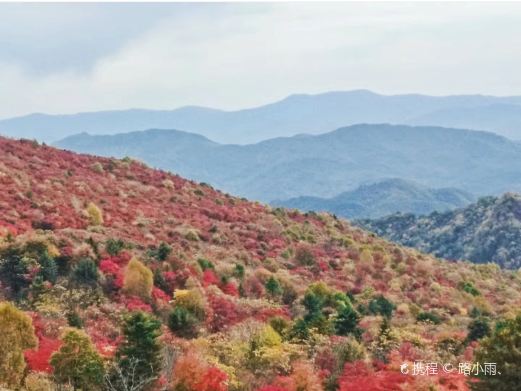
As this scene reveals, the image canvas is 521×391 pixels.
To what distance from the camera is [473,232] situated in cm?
15525

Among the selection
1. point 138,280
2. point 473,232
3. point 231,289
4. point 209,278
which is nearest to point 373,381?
point 138,280

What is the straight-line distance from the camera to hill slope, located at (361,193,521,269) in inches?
5669

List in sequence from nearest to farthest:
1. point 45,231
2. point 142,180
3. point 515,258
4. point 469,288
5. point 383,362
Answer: point 383,362 < point 45,231 < point 469,288 < point 142,180 < point 515,258

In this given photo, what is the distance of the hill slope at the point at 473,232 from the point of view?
144 metres

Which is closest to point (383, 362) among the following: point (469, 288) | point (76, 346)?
point (76, 346)

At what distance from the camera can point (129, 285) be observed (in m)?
36.8

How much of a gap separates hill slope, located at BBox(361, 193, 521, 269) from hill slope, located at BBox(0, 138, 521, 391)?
6446 cm

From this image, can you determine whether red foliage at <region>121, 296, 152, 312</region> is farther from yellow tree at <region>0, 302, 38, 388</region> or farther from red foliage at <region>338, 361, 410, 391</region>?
red foliage at <region>338, 361, 410, 391</region>

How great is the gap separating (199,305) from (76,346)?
13.7m

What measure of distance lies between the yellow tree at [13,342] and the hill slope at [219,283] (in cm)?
74

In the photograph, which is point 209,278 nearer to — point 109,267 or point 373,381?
point 109,267

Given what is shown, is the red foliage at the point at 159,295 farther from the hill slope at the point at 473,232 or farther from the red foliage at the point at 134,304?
the hill slope at the point at 473,232

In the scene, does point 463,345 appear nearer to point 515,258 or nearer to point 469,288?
point 469,288

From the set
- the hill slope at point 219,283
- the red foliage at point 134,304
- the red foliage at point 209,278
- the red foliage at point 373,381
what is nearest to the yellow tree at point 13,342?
the hill slope at point 219,283
